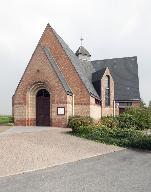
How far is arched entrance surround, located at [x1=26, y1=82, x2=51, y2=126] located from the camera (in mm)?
29859

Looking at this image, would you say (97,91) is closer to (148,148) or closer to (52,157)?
(148,148)

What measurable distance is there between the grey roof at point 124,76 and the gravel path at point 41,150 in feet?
74.2

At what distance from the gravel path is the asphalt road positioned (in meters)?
0.86

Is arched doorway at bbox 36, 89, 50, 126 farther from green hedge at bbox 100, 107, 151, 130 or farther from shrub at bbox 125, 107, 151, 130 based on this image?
shrub at bbox 125, 107, 151, 130

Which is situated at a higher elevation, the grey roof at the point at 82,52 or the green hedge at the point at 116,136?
the grey roof at the point at 82,52

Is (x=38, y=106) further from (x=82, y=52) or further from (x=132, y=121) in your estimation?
(x=82, y=52)

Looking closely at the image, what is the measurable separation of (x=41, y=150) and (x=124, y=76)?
101 feet

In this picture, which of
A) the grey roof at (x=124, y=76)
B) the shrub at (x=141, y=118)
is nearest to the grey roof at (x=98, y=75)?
the shrub at (x=141, y=118)

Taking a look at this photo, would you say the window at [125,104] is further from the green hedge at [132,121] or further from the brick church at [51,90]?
the brick church at [51,90]

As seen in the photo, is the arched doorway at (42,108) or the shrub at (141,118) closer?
the arched doorway at (42,108)

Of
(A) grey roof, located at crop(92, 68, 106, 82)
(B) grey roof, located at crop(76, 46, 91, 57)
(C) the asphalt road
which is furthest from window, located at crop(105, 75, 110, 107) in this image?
(C) the asphalt road

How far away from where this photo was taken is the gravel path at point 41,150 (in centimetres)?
1332

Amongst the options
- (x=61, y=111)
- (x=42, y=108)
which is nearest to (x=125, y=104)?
(x=42, y=108)

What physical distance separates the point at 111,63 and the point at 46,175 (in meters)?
37.9
